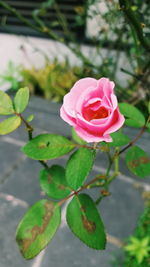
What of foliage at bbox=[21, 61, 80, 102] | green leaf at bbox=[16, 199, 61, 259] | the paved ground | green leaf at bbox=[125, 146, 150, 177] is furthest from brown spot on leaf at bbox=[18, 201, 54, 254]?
foliage at bbox=[21, 61, 80, 102]

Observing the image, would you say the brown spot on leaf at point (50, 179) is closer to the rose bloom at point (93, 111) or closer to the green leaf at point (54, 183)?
the green leaf at point (54, 183)

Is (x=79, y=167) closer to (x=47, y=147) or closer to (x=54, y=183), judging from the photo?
(x=47, y=147)

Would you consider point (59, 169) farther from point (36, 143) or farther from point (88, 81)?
point (88, 81)

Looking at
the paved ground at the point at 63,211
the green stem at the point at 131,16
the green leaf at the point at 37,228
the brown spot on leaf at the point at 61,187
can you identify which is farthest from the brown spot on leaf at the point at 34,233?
the paved ground at the point at 63,211

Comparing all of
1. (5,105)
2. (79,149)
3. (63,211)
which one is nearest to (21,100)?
(5,105)

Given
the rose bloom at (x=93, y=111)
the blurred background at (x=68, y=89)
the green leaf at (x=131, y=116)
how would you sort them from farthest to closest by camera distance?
the blurred background at (x=68, y=89) < the green leaf at (x=131, y=116) < the rose bloom at (x=93, y=111)

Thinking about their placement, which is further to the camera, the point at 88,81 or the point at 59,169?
the point at 59,169

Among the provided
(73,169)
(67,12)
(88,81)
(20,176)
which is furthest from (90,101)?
(67,12)
